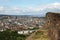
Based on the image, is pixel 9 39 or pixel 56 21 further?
pixel 9 39

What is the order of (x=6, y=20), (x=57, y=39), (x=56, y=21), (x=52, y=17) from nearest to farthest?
(x=57, y=39) < (x=56, y=21) < (x=52, y=17) < (x=6, y=20)

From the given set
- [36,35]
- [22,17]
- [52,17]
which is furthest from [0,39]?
[22,17]

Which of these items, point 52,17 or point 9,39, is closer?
point 52,17

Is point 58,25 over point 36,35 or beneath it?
over

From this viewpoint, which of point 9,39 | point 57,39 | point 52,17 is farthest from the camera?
point 9,39

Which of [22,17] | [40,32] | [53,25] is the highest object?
[53,25]

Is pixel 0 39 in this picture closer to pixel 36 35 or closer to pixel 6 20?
pixel 36 35

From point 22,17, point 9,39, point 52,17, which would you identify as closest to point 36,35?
point 52,17

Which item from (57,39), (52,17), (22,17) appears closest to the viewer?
(57,39)

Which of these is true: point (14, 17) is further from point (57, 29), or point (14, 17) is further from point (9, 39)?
point (57, 29)
